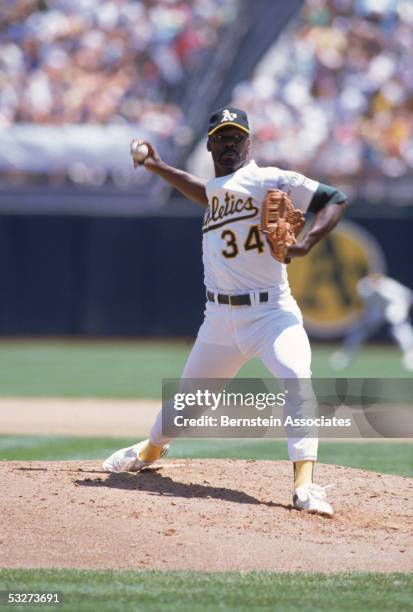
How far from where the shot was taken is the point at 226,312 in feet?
17.9

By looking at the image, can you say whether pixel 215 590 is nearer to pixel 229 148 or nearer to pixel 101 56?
pixel 229 148

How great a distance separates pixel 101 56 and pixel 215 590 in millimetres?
15302

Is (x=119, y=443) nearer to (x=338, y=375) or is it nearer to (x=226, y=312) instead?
(x=226, y=312)

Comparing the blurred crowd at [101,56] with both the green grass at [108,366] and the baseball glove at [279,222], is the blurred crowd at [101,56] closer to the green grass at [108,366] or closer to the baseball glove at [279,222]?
the green grass at [108,366]

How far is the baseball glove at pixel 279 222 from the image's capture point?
5219mm

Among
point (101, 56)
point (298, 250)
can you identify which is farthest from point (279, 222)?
Result: point (101, 56)

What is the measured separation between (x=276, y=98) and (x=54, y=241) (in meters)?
4.07

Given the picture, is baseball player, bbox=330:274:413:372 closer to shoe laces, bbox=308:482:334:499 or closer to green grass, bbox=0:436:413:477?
green grass, bbox=0:436:413:477

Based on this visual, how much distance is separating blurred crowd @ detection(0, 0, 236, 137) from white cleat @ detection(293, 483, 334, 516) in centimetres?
1234

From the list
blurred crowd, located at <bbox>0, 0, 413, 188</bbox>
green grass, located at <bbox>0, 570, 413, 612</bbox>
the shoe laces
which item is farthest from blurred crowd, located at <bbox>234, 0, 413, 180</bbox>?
green grass, located at <bbox>0, 570, 413, 612</bbox>

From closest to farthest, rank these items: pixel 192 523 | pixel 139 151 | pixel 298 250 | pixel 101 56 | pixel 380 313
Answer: pixel 192 523 → pixel 298 250 → pixel 139 151 → pixel 380 313 → pixel 101 56

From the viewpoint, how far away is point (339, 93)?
57.7ft

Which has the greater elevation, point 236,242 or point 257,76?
point 257,76

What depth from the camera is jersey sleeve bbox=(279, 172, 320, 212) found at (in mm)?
5441
